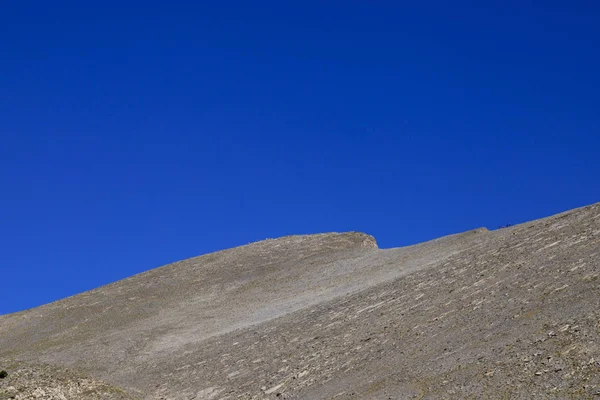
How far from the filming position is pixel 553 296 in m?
22.1

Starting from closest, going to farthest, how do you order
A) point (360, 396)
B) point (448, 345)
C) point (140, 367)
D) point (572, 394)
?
point (572, 394) < point (360, 396) < point (448, 345) < point (140, 367)

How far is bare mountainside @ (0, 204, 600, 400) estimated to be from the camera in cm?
1894

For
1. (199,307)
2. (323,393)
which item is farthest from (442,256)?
(323,393)

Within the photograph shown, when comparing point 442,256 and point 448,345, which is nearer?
point 448,345

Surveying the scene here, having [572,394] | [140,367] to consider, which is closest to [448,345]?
[572,394]

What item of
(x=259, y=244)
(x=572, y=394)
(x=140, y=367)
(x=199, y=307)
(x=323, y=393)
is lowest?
(x=572, y=394)

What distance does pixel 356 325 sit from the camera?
1040 inches

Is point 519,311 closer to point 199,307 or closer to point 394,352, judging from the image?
point 394,352

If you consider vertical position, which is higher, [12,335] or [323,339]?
[12,335]

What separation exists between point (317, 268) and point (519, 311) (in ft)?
66.2

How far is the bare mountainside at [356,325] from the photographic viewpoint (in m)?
18.9

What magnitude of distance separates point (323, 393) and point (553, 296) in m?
7.19

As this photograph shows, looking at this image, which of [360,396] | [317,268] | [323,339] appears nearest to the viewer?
[360,396]

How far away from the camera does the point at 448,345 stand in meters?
21.3
